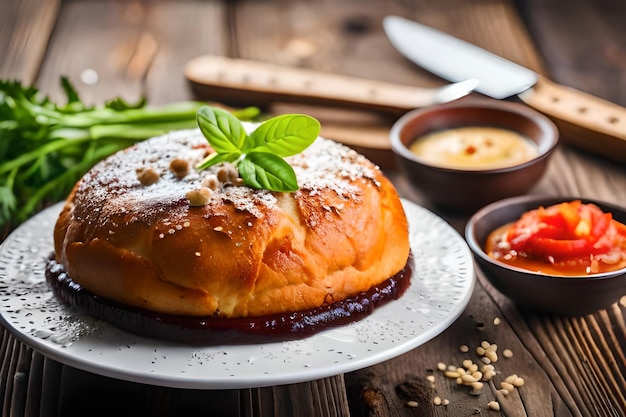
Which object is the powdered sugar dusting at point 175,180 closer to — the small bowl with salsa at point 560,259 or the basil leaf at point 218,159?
the basil leaf at point 218,159

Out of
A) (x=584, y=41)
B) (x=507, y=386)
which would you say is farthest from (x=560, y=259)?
(x=584, y=41)

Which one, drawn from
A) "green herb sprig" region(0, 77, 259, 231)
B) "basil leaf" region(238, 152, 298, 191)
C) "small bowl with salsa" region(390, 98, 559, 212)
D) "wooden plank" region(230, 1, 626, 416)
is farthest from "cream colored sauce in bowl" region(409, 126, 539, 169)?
"basil leaf" region(238, 152, 298, 191)

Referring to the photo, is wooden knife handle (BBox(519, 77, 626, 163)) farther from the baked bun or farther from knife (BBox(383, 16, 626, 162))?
the baked bun

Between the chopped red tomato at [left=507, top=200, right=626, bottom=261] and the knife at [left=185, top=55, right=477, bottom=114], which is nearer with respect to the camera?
the chopped red tomato at [left=507, top=200, right=626, bottom=261]

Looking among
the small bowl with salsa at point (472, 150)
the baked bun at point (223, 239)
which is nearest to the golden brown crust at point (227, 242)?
the baked bun at point (223, 239)

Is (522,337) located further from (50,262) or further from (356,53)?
(356,53)

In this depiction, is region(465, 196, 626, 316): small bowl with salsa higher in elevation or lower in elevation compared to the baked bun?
lower

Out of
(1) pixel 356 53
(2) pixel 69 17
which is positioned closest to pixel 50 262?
(1) pixel 356 53
